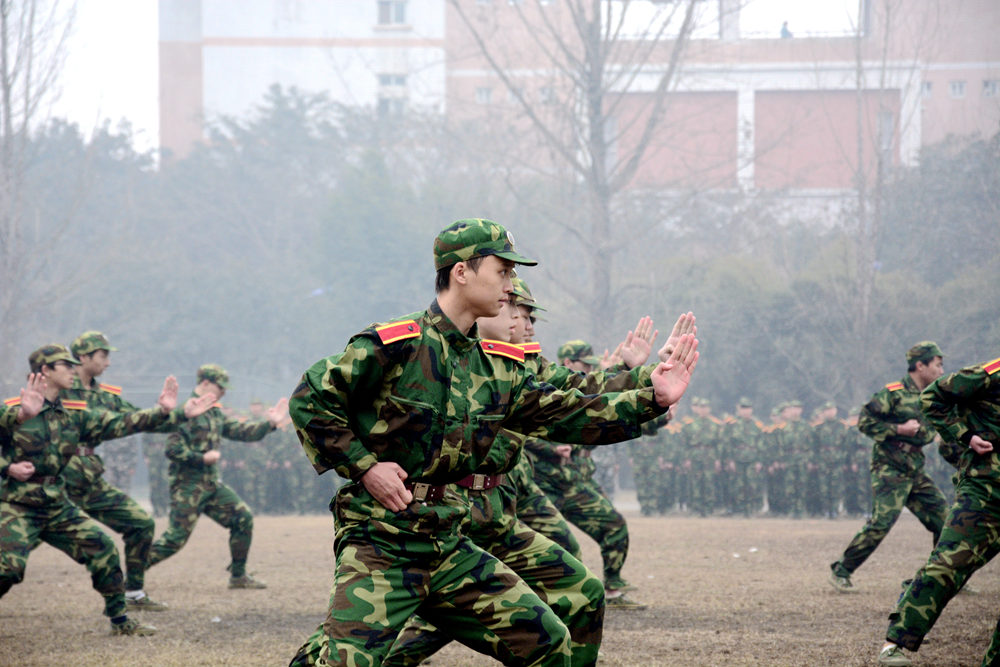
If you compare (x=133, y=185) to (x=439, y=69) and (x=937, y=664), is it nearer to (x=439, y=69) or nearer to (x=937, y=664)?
(x=439, y=69)

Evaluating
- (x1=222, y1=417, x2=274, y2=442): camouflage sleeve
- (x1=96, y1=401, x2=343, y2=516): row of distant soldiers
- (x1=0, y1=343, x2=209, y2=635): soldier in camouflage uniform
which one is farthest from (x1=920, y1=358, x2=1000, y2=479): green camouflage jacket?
(x1=96, y1=401, x2=343, y2=516): row of distant soldiers

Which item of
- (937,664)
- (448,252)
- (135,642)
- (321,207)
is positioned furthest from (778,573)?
(321,207)

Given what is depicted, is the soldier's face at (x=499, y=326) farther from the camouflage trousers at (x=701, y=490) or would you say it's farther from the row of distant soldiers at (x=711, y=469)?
the camouflage trousers at (x=701, y=490)

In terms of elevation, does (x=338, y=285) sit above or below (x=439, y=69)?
below

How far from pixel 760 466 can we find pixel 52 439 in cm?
1454

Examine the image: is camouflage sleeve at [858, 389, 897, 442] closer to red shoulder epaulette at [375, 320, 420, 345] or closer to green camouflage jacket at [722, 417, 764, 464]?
red shoulder epaulette at [375, 320, 420, 345]

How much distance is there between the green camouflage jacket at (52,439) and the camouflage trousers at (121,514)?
634 millimetres

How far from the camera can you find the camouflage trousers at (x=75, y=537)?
809 cm

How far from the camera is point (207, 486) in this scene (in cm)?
1084

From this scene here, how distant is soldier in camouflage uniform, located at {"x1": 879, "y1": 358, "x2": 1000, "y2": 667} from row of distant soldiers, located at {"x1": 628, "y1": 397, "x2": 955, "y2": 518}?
1277cm

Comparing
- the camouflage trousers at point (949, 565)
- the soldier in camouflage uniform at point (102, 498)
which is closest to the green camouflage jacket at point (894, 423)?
the camouflage trousers at point (949, 565)

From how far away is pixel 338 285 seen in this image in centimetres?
4159

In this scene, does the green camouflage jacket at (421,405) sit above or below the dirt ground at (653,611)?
above

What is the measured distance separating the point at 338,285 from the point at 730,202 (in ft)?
47.2
